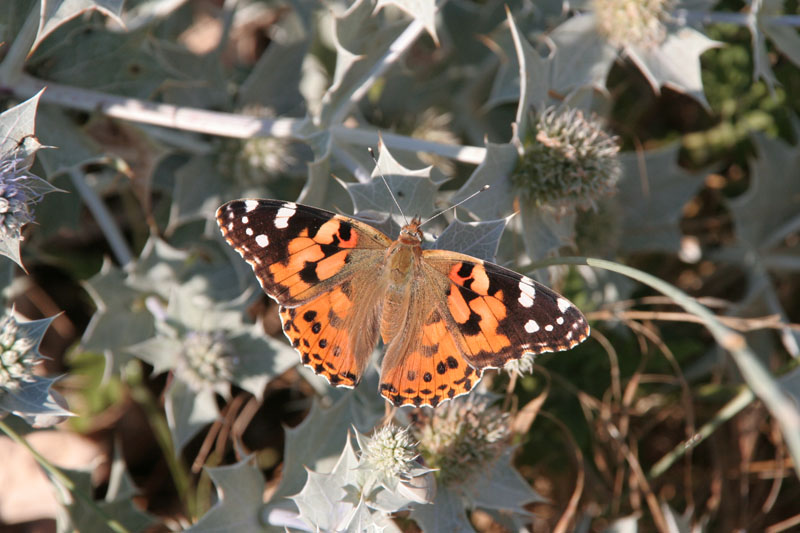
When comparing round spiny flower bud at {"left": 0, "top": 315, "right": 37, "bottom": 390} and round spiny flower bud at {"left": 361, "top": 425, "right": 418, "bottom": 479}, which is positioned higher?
round spiny flower bud at {"left": 0, "top": 315, "right": 37, "bottom": 390}

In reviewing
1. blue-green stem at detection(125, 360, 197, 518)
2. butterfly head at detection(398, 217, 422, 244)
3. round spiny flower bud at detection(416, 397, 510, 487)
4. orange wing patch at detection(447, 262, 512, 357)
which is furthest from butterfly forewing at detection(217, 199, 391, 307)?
blue-green stem at detection(125, 360, 197, 518)

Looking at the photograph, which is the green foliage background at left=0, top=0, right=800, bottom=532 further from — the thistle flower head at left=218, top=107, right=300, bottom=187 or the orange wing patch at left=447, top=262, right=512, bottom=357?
the orange wing patch at left=447, top=262, right=512, bottom=357

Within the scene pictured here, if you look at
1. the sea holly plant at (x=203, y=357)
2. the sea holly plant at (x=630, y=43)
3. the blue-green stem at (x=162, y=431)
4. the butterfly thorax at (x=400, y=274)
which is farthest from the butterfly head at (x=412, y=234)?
the blue-green stem at (x=162, y=431)

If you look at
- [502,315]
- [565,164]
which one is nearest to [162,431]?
[502,315]

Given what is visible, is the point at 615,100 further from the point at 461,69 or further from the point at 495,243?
the point at 495,243

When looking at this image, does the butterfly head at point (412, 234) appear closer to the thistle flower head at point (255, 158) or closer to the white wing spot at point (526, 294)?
the white wing spot at point (526, 294)

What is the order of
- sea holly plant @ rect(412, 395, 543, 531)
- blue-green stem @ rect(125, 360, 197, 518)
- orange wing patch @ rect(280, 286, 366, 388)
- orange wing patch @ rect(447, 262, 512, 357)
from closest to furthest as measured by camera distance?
orange wing patch @ rect(447, 262, 512, 357) < orange wing patch @ rect(280, 286, 366, 388) < sea holly plant @ rect(412, 395, 543, 531) < blue-green stem @ rect(125, 360, 197, 518)
